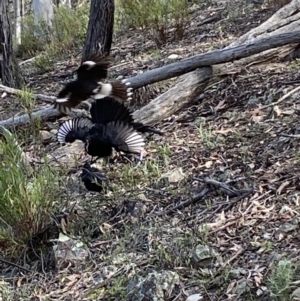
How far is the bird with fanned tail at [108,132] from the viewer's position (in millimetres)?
3609

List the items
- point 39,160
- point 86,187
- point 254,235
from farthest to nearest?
point 39,160 → point 86,187 → point 254,235

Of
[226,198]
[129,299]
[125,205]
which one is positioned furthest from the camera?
[125,205]

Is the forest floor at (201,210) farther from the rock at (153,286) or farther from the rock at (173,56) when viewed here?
the rock at (173,56)

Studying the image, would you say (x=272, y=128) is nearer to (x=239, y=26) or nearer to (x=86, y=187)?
(x=86, y=187)

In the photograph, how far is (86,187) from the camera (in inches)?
140

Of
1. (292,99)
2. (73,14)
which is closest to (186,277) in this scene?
(292,99)

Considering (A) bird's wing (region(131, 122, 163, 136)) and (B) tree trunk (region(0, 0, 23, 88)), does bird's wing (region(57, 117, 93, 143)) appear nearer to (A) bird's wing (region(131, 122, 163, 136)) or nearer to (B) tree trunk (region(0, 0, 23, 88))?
(A) bird's wing (region(131, 122, 163, 136))

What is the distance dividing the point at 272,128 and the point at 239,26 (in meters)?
3.12

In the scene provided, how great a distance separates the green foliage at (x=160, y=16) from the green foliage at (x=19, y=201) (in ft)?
13.2

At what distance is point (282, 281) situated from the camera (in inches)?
Answer: 89.4

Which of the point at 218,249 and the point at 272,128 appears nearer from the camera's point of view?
the point at 218,249

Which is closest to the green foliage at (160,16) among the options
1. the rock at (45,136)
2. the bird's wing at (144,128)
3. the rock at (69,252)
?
the rock at (45,136)

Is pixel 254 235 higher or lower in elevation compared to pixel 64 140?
lower

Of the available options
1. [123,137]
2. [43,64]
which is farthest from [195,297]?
[43,64]
